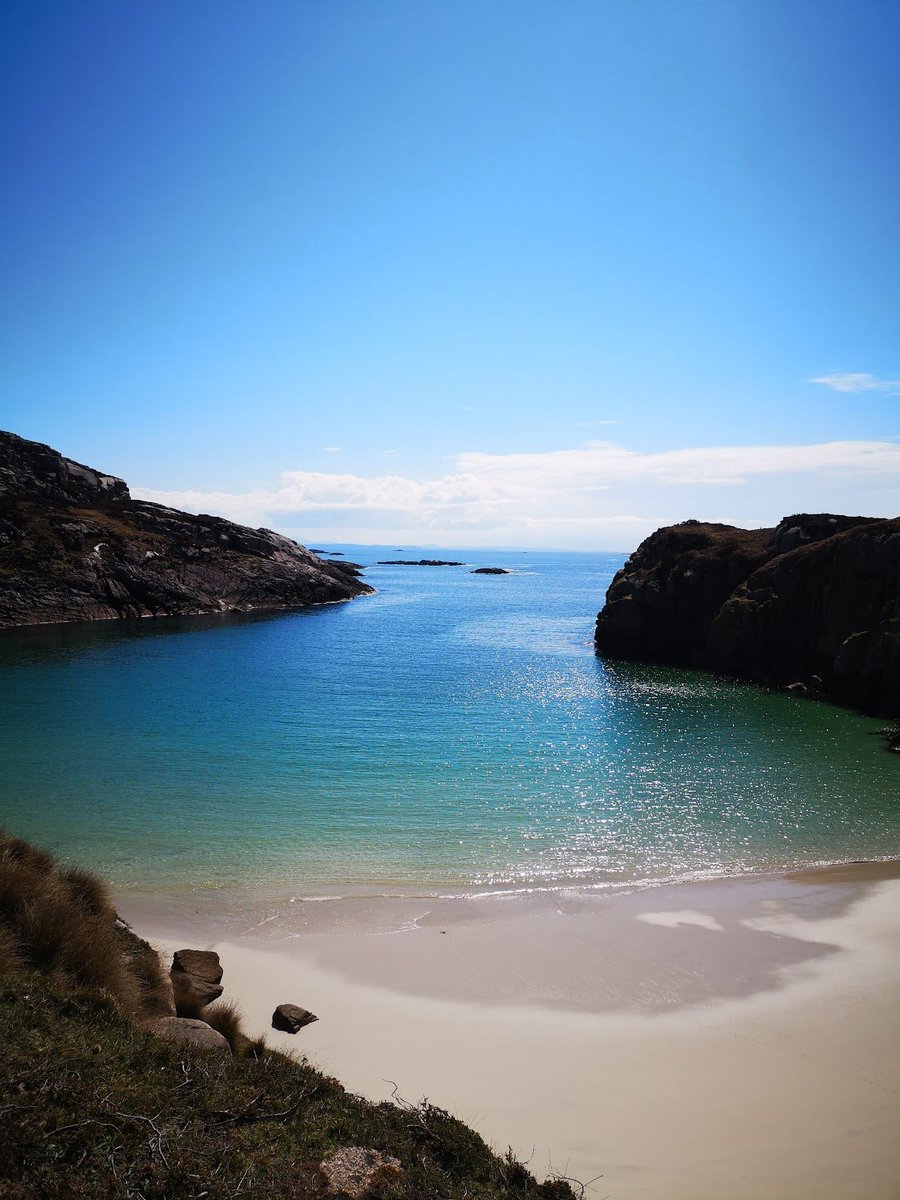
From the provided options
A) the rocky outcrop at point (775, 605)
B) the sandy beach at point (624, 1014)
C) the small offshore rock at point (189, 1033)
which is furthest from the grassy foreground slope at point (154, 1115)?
the rocky outcrop at point (775, 605)

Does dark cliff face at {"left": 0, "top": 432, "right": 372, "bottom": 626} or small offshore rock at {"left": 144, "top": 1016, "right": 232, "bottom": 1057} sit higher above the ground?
dark cliff face at {"left": 0, "top": 432, "right": 372, "bottom": 626}

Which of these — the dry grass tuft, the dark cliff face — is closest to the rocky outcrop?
the dry grass tuft

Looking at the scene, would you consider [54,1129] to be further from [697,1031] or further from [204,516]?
[204,516]

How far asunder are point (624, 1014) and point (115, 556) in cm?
10009

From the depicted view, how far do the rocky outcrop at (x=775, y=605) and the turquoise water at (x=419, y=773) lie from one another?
12.9 feet

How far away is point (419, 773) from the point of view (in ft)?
109

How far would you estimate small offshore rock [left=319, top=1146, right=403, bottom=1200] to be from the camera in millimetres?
8047

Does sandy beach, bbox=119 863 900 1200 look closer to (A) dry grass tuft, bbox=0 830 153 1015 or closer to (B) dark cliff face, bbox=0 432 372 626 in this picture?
(A) dry grass tuft, bbox=0 830 153 1015

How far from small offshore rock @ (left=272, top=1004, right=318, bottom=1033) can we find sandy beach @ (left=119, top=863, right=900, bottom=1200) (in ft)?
0.83

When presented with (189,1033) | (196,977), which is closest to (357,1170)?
(189,1033)

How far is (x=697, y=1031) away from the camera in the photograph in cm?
1448

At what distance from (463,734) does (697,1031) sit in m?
26.6

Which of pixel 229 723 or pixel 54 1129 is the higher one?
pixel 54 1129

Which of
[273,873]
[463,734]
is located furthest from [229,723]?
[273,873]
